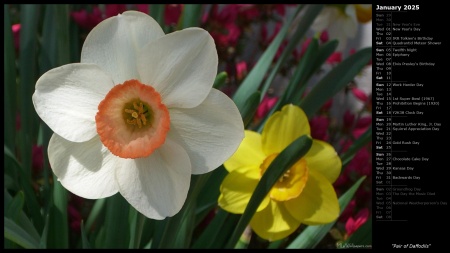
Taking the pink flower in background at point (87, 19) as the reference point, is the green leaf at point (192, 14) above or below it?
above

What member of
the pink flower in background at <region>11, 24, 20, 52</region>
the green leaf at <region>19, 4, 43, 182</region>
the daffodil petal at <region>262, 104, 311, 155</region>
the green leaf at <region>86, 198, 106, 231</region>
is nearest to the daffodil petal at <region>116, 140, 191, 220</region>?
the daffodil petal at <region>262, 104, 311, 155</region>

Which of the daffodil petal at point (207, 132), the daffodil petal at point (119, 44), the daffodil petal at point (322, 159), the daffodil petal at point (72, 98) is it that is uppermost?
the daffodil petal at point (119, 44)

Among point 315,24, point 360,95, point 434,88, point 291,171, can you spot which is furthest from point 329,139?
point 291,171

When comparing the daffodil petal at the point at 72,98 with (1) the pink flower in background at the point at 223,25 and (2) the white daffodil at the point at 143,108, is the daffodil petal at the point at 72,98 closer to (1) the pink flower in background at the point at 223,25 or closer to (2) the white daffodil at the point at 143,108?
(2) the white daffodil at the point at 143,108

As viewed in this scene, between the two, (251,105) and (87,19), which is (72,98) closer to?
(251,105)

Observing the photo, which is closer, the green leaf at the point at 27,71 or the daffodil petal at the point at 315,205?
the daffodil petal at the point at 315,205

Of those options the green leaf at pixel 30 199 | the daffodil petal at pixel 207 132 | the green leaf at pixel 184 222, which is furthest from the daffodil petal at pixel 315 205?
the green leaf at pixel 30 199

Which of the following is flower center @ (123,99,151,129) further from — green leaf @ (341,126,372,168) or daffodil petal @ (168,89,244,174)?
green leaf @ (341,126,372,168)
